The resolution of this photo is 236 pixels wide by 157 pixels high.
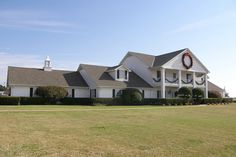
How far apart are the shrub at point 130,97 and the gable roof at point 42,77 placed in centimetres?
618

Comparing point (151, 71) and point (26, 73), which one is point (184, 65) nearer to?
point (151, 71)

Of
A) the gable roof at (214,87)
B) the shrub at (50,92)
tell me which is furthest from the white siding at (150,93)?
the gable roof at (214,87)

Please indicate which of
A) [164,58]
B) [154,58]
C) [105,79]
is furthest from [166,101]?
[154,58]

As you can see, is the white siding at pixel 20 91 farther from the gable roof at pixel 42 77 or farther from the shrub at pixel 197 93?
the shrub at pixel 197 93

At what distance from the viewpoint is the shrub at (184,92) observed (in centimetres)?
4584

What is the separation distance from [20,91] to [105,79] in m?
12.3

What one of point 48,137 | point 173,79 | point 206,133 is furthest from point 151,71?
point 48,137

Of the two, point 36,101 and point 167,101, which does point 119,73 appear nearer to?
point 167,101

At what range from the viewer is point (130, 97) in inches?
1610

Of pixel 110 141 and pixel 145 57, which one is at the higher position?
pixel 145 57

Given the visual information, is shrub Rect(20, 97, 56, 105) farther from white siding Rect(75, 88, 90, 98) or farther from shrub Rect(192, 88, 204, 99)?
shrub Rect(192, 88, 204, 99)

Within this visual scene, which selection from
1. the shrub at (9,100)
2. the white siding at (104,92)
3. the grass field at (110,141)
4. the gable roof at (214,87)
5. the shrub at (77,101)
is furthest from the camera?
the gable roof at (214,87)

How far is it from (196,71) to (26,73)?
29.5 m

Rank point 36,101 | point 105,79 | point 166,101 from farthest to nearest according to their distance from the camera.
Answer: point 105,79, point 166,101, point 36,101
